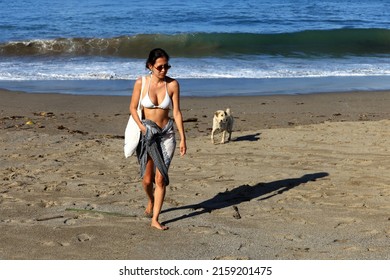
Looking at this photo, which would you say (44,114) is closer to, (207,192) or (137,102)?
(207,192)

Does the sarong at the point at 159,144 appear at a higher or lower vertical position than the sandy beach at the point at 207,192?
higher

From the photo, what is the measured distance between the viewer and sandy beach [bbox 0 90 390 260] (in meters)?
6.17

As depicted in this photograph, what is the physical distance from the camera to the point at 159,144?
673 cm

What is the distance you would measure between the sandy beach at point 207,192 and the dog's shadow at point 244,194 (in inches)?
0.5

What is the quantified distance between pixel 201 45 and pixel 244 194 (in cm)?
2029

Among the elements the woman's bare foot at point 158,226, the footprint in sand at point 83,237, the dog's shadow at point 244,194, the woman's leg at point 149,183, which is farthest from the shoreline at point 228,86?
the footprint in sand at point 83,237

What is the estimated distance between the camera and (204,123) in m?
13.4

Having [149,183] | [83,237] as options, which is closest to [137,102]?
[149,183]

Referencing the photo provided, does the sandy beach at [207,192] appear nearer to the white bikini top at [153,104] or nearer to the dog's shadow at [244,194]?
the dog's shadow at [244,194]

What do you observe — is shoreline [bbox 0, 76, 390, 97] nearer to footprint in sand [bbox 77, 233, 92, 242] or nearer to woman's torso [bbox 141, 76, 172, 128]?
woman's torso [bbox 141, 76, 172, 128]

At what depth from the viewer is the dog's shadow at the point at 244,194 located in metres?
7.47

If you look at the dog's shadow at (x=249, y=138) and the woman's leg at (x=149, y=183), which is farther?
the dog's shadow at (x=249, y=138)

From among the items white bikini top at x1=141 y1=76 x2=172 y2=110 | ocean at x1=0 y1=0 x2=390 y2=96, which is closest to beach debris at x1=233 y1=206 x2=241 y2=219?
white bikini top at x1=141 y1=76 x2=172 y2=110
